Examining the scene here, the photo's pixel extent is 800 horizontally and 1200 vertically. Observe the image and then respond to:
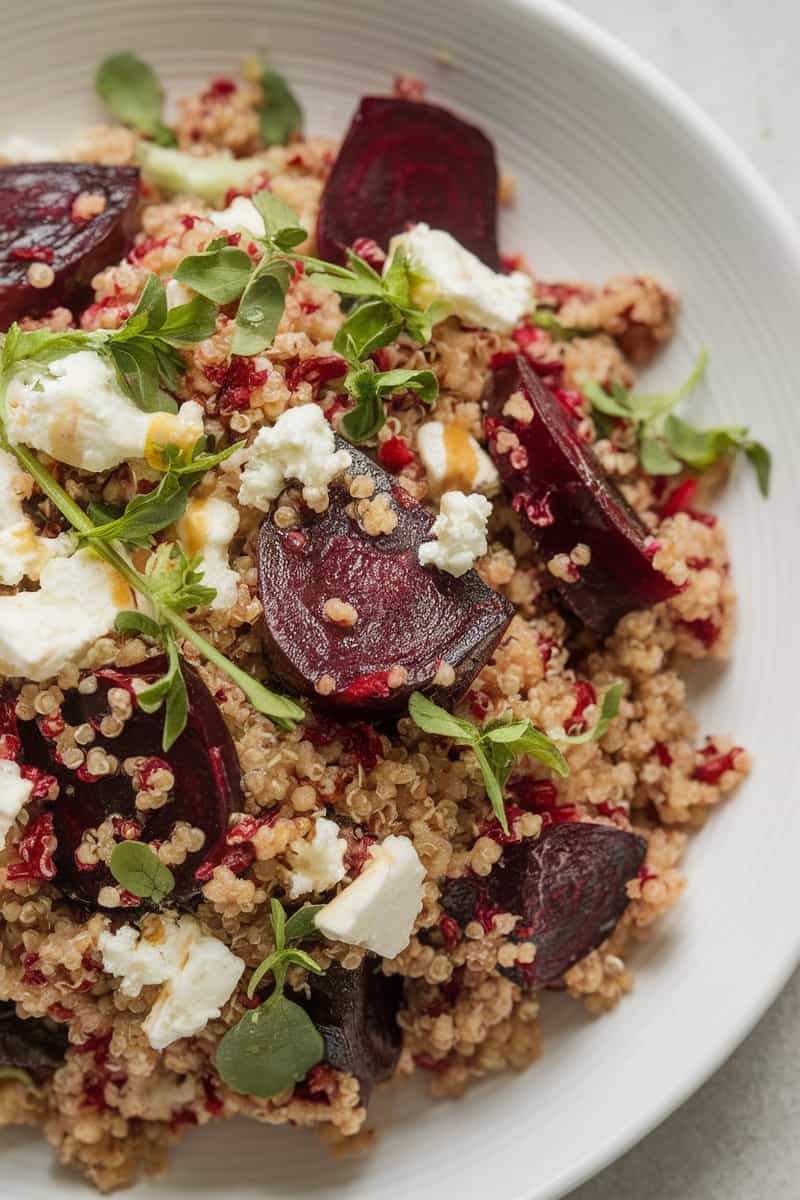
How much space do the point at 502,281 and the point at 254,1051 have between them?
145cm

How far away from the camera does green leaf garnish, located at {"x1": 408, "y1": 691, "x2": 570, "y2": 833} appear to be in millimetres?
2039

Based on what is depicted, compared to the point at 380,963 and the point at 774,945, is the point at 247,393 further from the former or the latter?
the point at 774,945

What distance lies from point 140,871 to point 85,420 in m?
0.73

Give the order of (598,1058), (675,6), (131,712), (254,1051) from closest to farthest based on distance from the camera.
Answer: (131,712) < (254,1051) < (598,1058) < (675,6)

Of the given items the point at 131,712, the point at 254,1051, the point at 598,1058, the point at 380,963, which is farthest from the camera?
the point at 598,1058

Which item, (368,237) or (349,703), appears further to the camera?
(368,237)

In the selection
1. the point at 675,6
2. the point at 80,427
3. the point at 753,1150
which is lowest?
the point at 753,1150

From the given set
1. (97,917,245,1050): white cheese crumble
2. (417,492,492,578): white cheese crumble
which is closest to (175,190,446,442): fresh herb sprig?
(417,492,492,578): white cheese crumble

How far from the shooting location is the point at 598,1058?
2453mm

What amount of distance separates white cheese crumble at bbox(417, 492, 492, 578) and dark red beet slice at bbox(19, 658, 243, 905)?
436 millimetres

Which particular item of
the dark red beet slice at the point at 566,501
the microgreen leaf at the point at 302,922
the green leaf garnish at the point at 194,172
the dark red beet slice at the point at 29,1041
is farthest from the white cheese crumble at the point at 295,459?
the dark red beet slice at the point at 29,1041

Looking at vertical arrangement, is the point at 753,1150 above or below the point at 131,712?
below

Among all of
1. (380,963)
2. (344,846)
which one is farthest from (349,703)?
(380,963)

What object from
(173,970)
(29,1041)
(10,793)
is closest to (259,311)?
(10,793)
